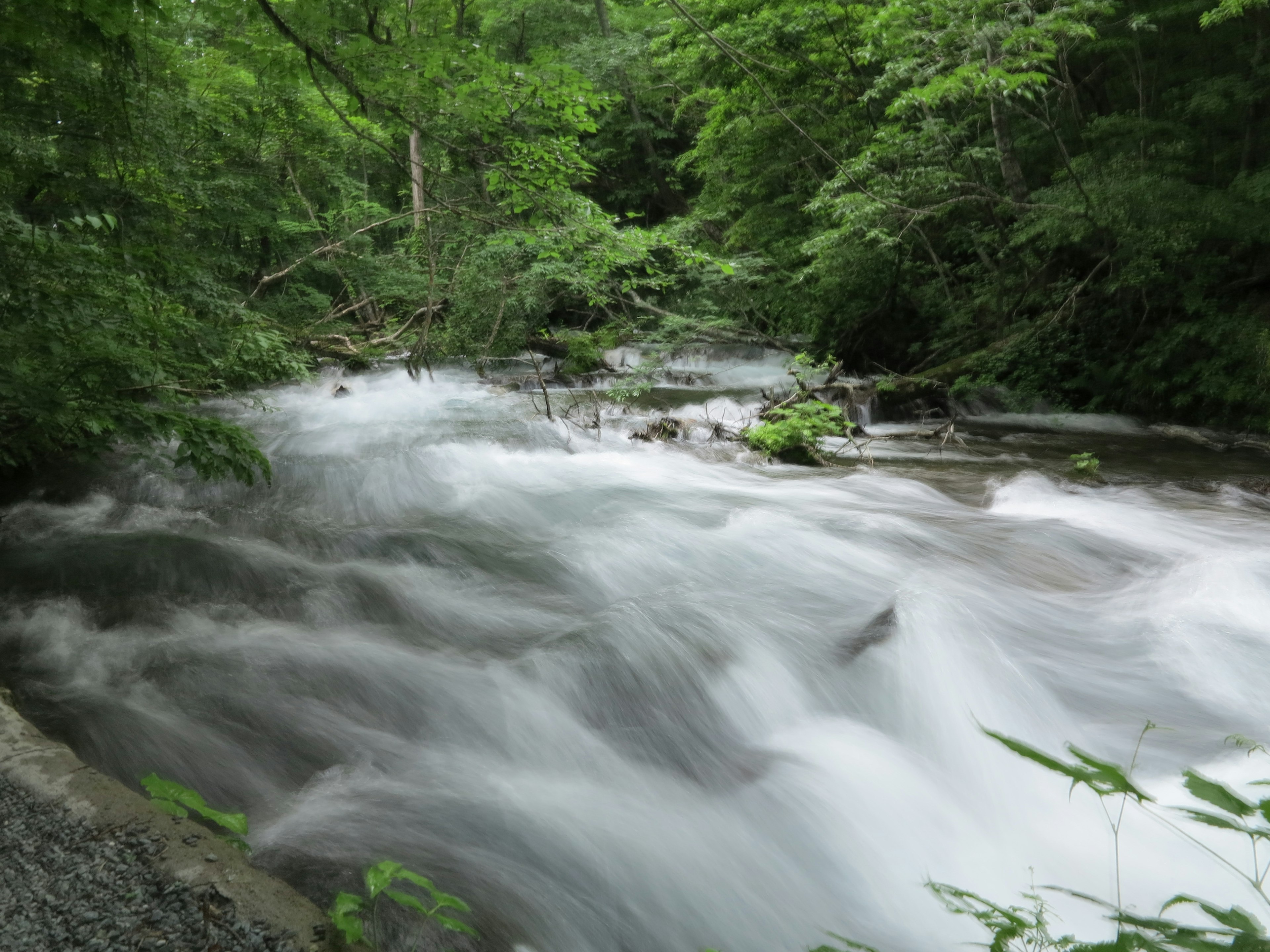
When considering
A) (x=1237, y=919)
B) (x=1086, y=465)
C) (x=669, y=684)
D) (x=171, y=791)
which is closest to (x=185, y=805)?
(x=171, y=791)

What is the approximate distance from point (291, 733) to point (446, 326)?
36.8 ft

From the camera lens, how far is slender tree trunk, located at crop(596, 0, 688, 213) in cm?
1972

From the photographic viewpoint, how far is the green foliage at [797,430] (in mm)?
8016

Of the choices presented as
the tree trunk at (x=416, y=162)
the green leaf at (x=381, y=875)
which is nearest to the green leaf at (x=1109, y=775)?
the green leaf at (x=381, y=875)

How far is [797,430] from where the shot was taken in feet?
26.2

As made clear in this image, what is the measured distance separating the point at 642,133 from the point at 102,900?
21.3m

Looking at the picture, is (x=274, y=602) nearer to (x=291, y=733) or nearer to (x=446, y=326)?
(x=291, y=733)

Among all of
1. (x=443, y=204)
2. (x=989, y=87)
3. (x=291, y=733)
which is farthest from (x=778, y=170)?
(x=291, y=733)

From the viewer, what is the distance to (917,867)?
275cm

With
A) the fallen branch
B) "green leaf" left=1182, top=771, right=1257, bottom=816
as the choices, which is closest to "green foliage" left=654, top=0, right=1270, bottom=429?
the fallen branch

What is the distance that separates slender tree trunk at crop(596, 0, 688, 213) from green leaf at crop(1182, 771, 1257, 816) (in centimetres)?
1852

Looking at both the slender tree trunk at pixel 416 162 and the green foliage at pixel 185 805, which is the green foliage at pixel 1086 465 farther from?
the green foliage at pixel 185 805

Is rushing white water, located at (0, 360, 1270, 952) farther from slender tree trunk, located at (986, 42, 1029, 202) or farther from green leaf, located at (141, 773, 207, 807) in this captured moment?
slender tree trunk, located at (986, 42, 1029, 202)

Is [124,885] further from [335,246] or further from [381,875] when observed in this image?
[335,246]
